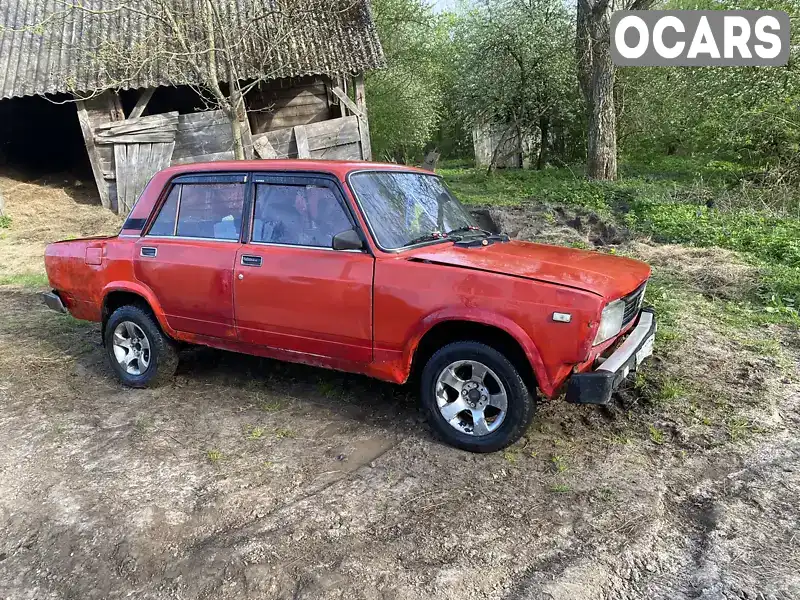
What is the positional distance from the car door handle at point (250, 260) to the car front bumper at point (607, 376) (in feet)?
7.33

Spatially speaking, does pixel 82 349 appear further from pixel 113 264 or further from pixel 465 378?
pixel 465 378

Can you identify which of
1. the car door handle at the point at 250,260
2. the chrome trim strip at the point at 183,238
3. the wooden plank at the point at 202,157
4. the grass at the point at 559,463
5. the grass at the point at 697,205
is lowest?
the grass at the point at 559,463

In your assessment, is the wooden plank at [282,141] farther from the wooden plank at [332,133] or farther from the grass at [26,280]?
the grass at [26,280]

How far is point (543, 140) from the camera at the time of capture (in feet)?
67.1

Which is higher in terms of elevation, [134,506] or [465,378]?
[465,378]

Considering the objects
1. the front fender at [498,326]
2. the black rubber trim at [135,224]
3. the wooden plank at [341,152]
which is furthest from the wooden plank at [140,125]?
the front fender at [498,326]

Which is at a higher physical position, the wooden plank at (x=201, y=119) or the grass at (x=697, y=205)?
the wooden plank at (x=201, y=119)

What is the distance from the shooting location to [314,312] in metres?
3.83

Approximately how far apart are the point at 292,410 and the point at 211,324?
903 millimetres

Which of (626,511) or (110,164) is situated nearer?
(626,511)

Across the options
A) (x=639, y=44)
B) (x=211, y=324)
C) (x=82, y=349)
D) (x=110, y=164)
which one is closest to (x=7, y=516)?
(x=211, y=324)

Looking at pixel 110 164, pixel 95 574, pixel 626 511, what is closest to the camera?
pixel 95 574

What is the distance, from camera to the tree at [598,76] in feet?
44.1

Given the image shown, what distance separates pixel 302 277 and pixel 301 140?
401 inches
